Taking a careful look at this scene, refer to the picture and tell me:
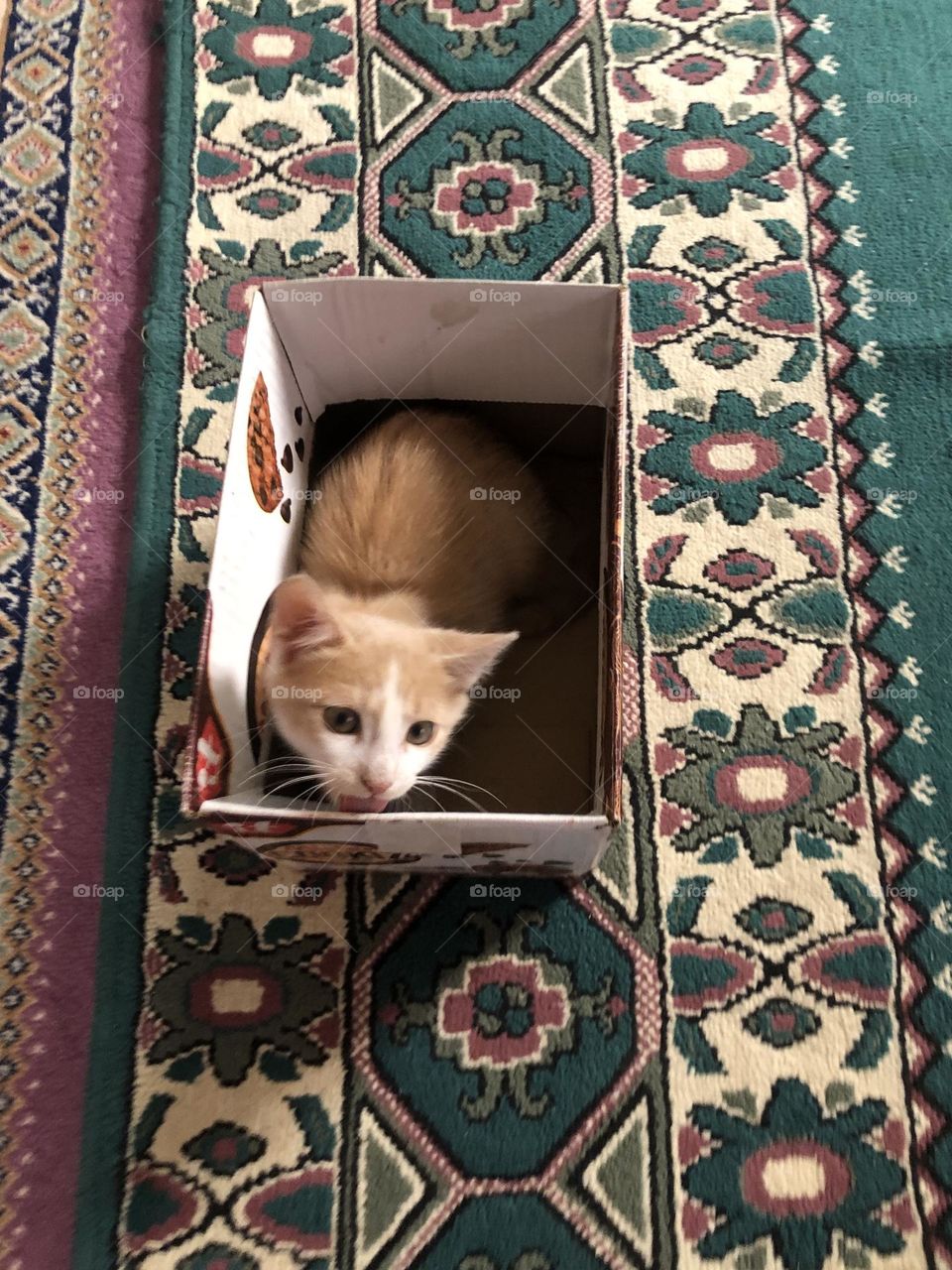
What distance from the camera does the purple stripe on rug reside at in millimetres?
994

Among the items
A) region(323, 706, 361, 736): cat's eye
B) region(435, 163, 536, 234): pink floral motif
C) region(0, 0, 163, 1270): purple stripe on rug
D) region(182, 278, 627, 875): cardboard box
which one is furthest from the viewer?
region(435, 163, 536, 234): pink floral motif

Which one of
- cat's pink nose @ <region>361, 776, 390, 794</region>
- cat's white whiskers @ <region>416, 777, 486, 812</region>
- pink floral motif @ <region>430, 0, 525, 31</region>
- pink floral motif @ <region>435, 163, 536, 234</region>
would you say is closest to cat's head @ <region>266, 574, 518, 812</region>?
cat's pink nose @ <region>361, 776, 390, 794</region>

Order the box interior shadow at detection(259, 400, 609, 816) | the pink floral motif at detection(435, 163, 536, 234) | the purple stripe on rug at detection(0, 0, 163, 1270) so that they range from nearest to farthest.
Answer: the purple stripe on rug at detection(0, 0, 163, 1270)
the box interior shadow at detection(259, 400, 609, 816)
the pink floral motif at detection(435, 163, 536, 234)

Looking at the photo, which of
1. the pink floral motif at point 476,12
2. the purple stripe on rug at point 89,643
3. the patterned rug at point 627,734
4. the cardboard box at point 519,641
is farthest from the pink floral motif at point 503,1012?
the pink floral motif at point 476,12

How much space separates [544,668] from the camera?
116 centimetres

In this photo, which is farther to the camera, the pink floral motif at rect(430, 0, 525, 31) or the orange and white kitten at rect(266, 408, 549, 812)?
the pink floral motif at rect(430, 0, 525, 31)

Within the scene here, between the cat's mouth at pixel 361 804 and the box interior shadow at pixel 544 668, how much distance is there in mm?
137

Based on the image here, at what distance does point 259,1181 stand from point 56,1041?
0.28 metres

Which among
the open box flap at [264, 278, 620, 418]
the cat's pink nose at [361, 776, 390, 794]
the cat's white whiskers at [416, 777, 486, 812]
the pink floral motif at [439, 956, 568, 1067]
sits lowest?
the pink floral motif at [439, 956, 568, 1067]

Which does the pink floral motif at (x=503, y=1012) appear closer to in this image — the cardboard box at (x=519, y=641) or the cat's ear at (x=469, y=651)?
the cardboard box at (x=519, y=641)

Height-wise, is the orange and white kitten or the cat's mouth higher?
the orange and white kitten

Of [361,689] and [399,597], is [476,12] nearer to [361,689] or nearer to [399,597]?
[399,597]

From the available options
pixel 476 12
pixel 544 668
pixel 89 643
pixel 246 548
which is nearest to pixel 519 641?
pixel 544 668

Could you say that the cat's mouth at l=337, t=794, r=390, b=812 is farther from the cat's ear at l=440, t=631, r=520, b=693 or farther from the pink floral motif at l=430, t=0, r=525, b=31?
the pink floral motif at l=430, t=0, r=525, b=31
